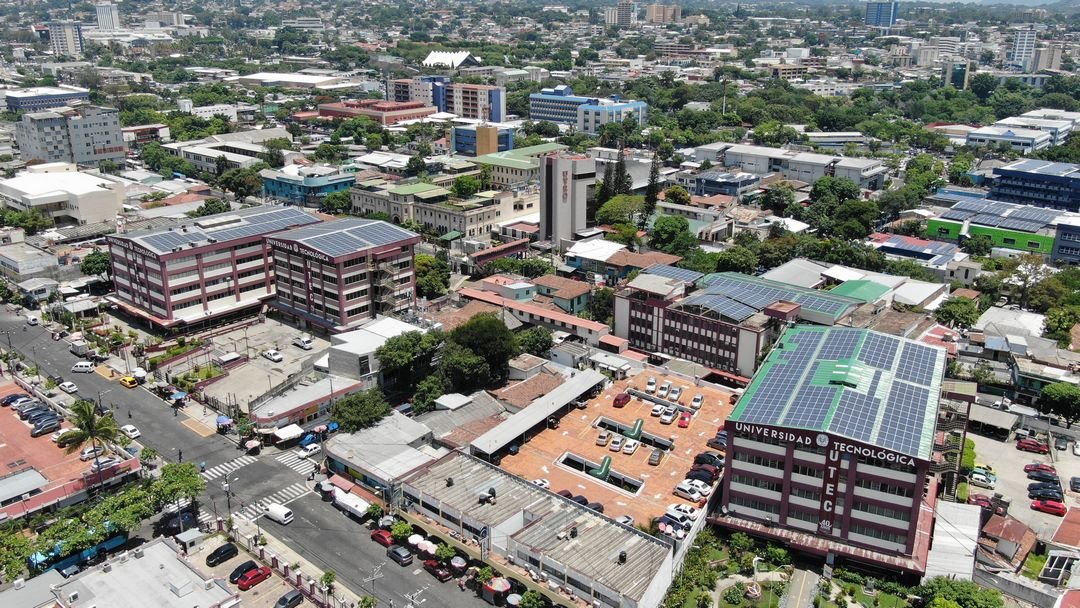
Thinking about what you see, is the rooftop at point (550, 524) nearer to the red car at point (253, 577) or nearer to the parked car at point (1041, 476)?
the red car at point (253, 577)

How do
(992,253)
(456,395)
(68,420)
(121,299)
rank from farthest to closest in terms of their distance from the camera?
→ (992,253), (121,299), (456,395), (68,420)

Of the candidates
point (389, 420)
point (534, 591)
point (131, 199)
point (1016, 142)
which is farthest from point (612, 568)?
point (1016, 142)

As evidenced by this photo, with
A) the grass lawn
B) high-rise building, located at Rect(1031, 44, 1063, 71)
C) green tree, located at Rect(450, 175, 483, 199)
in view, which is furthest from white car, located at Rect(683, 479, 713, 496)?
high-rise building, located at Rect(1031, 44, 1063, 71)

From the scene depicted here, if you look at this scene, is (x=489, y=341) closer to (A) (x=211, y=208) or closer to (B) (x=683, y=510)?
(B) (x=683, y=510)

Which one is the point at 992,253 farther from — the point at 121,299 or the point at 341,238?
the point at 121,299

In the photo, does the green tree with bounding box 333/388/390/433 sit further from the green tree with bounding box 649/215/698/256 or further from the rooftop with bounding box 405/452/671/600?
the green tree with bounding box 649/215/698/256

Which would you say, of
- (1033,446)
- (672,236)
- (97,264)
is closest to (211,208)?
(97,264)
